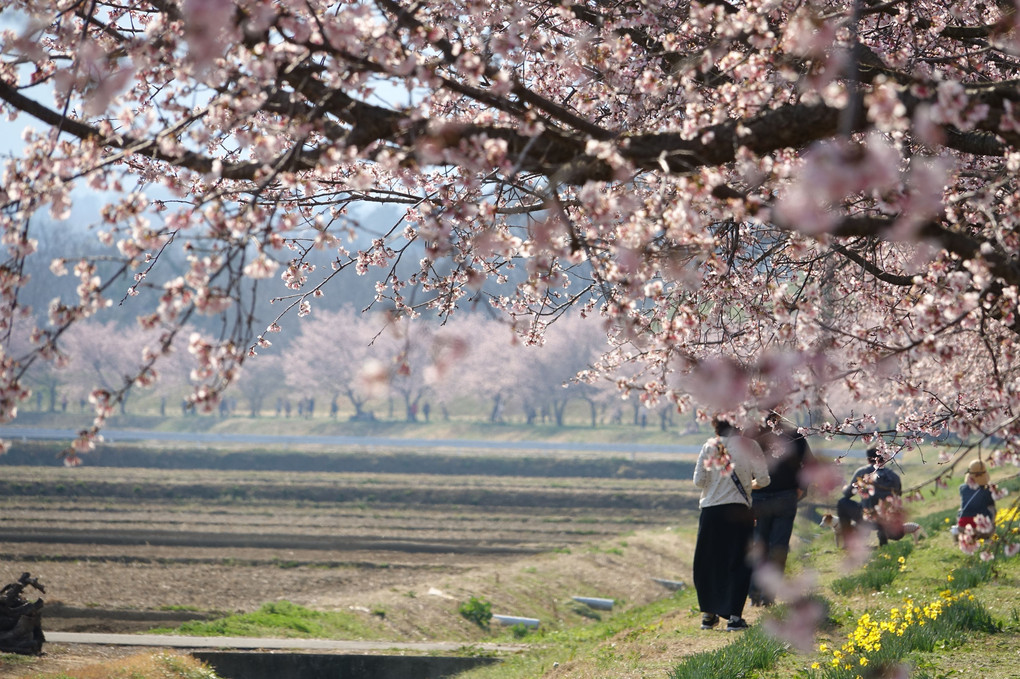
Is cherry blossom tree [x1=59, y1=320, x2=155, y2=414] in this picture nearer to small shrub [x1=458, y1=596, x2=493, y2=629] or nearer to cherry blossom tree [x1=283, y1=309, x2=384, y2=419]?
cherry blossom tree [x1=283, y1=309, x2=384, y2=419]

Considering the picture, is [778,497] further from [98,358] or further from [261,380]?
[261,380]

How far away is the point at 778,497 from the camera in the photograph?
9.02m

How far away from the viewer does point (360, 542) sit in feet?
63.5

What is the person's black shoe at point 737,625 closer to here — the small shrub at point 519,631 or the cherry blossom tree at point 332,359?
the small shrub at point 519,631

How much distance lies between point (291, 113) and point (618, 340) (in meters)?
3.45

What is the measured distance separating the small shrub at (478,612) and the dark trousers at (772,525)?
4647 millimetres

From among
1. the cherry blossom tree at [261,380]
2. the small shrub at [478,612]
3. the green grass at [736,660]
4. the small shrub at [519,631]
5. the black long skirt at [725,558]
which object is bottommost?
the small shrub at [519,631]

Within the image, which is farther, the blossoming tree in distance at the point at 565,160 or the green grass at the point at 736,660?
the green grass at the point at 736,660

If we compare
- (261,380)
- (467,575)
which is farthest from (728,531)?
(261,380)

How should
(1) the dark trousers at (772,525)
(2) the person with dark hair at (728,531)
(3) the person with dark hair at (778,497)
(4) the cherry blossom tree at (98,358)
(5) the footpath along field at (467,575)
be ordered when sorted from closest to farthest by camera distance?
1. (5) the footpath along field at (467,575)
2. (2) the person with dark hair at (728,531)
3. (3) the person with dark hair at (778,497)
4. (1) the dark trousers at (772,525)
5. (4) the cherry blossom tree at (98,358)

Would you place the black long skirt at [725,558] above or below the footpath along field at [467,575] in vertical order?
above

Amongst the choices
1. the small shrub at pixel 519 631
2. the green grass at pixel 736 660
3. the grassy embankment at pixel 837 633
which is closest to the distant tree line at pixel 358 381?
the small shrub at pixel 519 631

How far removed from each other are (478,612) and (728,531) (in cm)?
555

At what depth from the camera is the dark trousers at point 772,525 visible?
902cm
